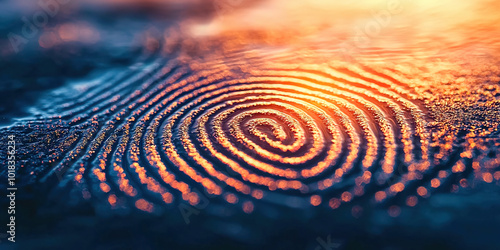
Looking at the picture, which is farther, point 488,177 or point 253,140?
point 253,140

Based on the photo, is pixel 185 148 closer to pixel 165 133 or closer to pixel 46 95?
pixel 165 133

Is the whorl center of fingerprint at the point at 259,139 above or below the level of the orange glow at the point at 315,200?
above

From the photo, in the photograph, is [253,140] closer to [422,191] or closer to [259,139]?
[259,139]

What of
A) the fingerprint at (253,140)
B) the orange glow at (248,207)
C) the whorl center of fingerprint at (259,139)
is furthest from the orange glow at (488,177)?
the orange glow at (248,207)

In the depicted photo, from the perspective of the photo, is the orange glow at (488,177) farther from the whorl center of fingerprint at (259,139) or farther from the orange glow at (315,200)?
the orange glow at (315,200)

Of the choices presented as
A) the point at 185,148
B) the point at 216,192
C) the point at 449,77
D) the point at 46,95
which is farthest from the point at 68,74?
the point at 449,77

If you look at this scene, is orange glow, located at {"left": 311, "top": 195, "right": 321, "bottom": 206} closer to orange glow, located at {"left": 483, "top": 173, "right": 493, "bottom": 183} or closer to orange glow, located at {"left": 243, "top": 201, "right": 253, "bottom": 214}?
orange glow, located at {"left": 243, "top": 201, "right": 253, "bottom": 214}

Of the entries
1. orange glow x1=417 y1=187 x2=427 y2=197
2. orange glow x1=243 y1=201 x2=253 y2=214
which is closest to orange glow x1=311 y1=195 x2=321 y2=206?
orange glow x1=243 y1=201 x2=253 y2=214

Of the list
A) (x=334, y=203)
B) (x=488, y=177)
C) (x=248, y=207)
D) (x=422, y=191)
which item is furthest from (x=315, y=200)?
(x=488, y=177)
